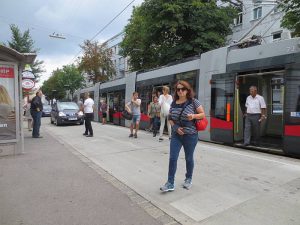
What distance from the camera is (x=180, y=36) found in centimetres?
2544

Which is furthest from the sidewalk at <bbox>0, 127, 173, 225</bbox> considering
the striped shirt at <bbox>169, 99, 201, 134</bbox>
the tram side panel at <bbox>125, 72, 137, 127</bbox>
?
the tram side panel at <bbox>125, 72, 137, 127</bbox>

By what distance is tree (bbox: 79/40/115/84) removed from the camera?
46656 mm

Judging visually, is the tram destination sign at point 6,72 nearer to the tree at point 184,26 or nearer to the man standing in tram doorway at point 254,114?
the man standing in tram doorway at point 254,114

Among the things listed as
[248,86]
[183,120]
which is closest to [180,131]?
[183,120]

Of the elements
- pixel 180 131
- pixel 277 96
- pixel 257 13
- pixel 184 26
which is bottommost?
pixel 180 131

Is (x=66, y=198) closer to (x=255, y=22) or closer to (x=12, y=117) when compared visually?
(x=12, y=117)

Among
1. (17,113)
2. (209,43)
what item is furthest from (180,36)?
(17,113)

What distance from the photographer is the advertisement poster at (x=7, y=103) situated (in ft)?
28.6

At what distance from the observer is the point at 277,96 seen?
10.2 m

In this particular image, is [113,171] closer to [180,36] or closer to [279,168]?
[279,168]

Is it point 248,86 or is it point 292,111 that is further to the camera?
point 248,86

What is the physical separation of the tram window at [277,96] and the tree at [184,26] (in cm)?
1428

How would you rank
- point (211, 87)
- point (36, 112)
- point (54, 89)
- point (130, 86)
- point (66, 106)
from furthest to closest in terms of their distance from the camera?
point (54, 89) < point (66, 106) < point (130, 86) < point (36, 112) < point (211, 87)

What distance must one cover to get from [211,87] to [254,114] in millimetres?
1897
